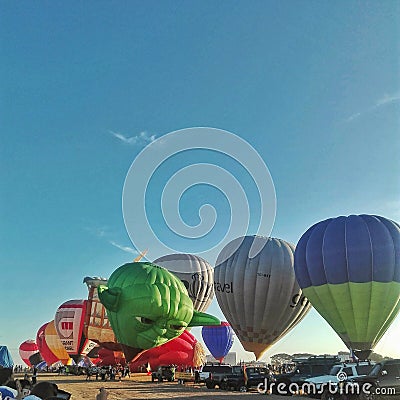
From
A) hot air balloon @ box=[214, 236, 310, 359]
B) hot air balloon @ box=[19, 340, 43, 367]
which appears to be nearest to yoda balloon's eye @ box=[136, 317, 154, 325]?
hot air balloon @ box=[214, 236, 310, 359]

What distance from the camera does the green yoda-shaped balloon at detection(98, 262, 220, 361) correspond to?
28906 millimetres

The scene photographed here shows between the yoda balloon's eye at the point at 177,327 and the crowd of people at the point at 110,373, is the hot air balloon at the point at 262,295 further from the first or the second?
the yoda balloon's eye at the point at 177,327

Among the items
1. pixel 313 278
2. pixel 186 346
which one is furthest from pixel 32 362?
pixel 313 278

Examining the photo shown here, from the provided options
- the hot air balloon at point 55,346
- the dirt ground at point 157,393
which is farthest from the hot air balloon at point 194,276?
the dirt ground at point 157,393

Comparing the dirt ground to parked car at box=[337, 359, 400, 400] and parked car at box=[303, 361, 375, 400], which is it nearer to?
parked car at box=[303, 361, 375, 400]

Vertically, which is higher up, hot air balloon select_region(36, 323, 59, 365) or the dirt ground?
hot air balloon select_region(36, 323, 59, 365)

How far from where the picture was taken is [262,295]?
38.2 m

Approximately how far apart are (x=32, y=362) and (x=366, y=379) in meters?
64.2

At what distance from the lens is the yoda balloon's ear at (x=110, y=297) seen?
94.8 feet

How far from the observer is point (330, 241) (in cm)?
3072

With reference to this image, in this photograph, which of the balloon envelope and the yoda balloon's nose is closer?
the yoda balloon's nose

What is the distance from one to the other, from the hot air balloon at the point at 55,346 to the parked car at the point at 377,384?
139 feet

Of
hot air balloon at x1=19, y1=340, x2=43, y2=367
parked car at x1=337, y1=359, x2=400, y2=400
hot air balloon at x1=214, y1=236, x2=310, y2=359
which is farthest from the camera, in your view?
hot air balloon at x1=19, y1=340, x2=43, y2=367

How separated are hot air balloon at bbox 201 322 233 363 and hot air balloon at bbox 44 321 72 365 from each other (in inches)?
562
